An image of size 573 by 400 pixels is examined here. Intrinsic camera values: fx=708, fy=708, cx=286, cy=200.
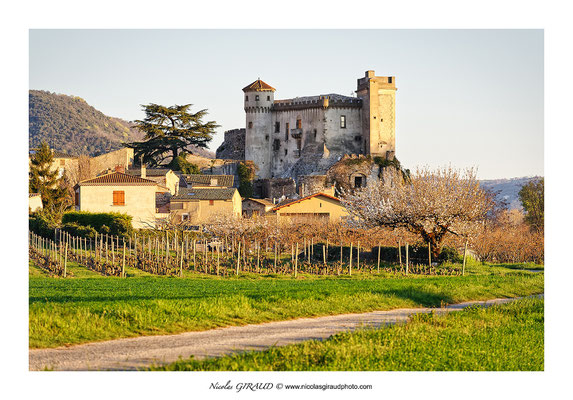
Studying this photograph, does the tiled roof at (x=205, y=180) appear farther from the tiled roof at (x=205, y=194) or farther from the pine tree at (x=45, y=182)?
the pine tree at (x=45, y=182)

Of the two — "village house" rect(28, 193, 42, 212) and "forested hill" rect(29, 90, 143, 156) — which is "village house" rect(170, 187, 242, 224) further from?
"forested hill" rect(29, 90, 143, 156)

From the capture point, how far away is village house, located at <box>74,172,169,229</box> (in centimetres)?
4816

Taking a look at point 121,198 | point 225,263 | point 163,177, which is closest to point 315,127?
point 163,177

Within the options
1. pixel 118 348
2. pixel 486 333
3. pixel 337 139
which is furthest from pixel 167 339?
pixel 337 139

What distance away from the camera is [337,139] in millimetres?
86250

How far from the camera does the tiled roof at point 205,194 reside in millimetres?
57438

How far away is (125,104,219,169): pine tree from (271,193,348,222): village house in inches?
897

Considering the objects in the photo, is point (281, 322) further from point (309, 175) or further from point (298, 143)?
point (298, 143)

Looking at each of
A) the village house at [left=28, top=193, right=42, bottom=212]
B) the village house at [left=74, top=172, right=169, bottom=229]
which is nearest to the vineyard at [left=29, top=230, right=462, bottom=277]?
the village house at [left=28, top=193, right=42, bottom=212]

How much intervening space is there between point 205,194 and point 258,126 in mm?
31194

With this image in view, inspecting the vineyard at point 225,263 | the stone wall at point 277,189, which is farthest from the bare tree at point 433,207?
the stone wall at point 277,189

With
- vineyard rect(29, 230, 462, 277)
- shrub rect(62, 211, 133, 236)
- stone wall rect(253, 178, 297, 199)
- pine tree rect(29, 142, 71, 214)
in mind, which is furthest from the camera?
stone wall rect(253, 178, 297, 199)

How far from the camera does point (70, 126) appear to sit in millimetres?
103375
